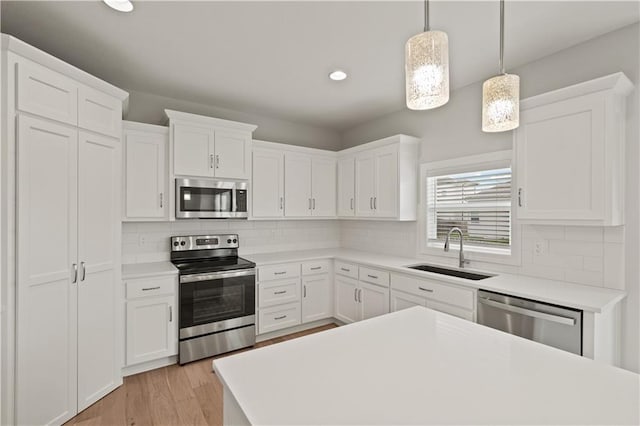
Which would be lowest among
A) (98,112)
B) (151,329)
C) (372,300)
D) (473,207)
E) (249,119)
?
(151,329)

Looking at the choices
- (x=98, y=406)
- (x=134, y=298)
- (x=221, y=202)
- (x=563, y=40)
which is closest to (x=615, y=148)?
(x=563, y=40)

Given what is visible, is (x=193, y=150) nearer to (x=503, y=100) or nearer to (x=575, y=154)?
(x=503, y=100)

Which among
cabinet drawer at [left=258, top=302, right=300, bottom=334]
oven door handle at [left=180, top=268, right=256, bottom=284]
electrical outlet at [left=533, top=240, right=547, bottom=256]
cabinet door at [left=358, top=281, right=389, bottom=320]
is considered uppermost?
electrical outlet at [left=533, top=240, right=547, bottom=256]

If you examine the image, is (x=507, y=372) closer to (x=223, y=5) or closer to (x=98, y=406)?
(x=223, y=5)

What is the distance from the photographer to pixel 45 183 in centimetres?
205

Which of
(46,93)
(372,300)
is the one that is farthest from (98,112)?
(372,300)

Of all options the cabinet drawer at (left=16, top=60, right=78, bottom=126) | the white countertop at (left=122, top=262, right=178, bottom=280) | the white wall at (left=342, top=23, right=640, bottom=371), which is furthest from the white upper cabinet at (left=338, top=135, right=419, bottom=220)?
the cabinet drawer at (left=16, top=60, right=78, bottom=126)

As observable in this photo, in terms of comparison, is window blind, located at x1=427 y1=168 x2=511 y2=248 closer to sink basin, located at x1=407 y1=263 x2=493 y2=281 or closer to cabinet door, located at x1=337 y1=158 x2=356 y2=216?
sink basin, located at x1=407 y1=263 x2=493 y2=281

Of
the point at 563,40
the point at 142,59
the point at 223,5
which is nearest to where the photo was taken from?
the point at 223,5

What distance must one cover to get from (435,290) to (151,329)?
255 cm

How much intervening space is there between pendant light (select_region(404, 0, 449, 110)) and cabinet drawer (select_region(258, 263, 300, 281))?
2767 millimetres

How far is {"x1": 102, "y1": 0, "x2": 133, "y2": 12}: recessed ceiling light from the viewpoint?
1.90m

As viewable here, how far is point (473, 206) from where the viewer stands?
3.21m

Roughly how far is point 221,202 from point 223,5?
1.94 m
